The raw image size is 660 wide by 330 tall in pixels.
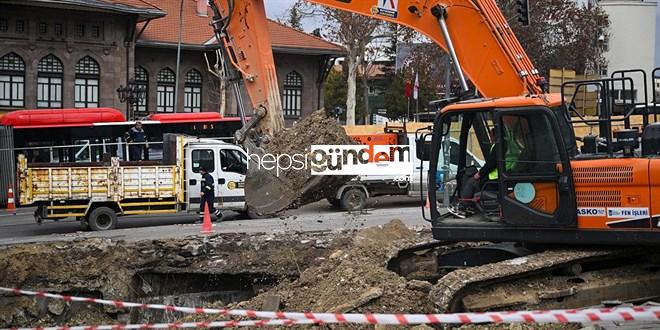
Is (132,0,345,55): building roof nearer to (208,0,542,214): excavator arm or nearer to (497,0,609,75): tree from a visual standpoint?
(497,0,609,75): tree

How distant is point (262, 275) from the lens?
1252 centimetres

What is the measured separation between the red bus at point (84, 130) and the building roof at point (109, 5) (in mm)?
→ 13107

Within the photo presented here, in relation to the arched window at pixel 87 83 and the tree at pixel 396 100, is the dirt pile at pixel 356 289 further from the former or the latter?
the tree at pixel 396 100

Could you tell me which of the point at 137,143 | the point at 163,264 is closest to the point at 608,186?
the point at 163,264

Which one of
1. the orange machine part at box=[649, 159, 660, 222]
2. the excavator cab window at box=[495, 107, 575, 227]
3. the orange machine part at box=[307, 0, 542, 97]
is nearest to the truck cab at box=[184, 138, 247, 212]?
the orange machine part at box=[307, 0, 542, 97]

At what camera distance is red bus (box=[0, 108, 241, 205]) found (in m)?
24.7

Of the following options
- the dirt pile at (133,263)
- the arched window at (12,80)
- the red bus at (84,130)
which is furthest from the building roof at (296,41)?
the dirt pile at (133,263)

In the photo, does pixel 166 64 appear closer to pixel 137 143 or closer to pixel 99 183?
pixel 137 143

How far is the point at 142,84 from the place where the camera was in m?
44.3

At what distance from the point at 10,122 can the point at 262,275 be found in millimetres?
16544

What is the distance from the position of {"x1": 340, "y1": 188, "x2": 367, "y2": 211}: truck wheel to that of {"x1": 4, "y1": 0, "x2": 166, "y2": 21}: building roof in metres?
23.8

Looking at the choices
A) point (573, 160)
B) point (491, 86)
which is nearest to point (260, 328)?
point (573, 160)

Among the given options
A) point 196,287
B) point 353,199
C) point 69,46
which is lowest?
point 196,287

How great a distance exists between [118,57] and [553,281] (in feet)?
120
